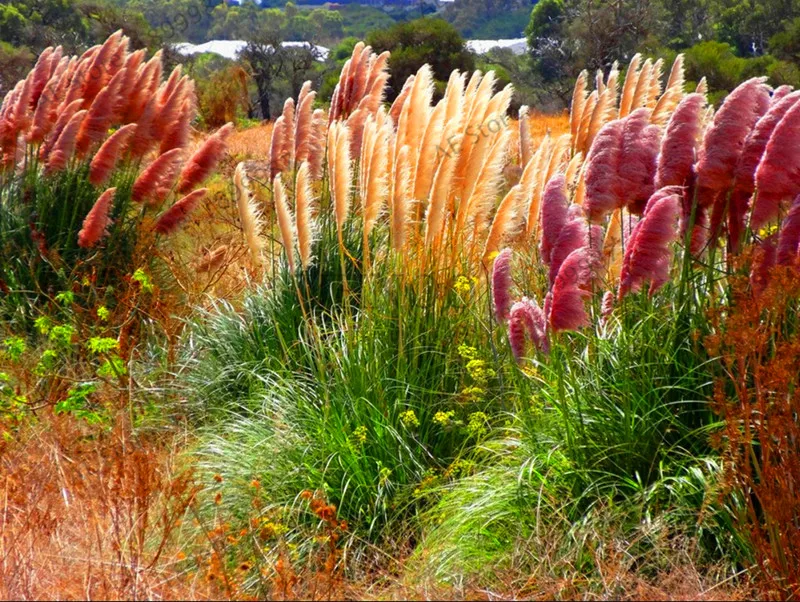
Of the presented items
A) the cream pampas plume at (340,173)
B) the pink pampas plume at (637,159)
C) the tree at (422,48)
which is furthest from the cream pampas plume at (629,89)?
the tree at (422,48)

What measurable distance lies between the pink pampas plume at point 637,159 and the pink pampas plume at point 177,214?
338 centimetres

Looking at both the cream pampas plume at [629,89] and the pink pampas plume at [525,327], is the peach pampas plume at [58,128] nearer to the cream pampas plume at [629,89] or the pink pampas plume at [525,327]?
the cream pampas plume at [629,89]

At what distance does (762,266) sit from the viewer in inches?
131

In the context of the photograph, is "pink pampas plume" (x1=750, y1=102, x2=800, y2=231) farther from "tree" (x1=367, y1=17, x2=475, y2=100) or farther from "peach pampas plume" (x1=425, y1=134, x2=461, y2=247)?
"tree" (x1=367, y1=17, x2=475, y2=100)

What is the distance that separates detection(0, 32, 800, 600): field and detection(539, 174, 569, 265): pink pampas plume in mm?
12

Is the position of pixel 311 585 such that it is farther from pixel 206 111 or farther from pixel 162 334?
pixel 206 111

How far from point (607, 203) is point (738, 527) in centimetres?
113

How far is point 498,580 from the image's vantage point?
126 inches

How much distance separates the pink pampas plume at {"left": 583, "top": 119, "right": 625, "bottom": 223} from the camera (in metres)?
3.46

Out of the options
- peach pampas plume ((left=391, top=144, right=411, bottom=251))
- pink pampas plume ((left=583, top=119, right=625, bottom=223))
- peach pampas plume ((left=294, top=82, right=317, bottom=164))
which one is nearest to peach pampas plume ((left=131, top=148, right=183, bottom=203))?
peach pampas plume ((left=294, top=82, right=317, bottom=164))

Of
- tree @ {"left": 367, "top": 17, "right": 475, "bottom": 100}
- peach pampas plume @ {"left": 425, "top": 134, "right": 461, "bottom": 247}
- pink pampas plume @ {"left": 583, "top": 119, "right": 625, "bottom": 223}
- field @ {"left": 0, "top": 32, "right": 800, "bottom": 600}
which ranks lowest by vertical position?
tree @ {"left": 367, "top": 17, "right": 475, "bottom": 100}

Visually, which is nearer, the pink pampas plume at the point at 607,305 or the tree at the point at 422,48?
the pink pampas plume at the point at 607,305

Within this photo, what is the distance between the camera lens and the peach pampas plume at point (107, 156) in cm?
629

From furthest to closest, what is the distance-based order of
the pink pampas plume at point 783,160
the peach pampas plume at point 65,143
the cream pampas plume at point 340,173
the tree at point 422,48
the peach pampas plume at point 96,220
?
the tree at point 422,48
the peach pampas plume at point 65,143
the peach pampas plume at point 96,220
the cream pampas plume at point 340,173
the pink pampas plume at point 783,160
